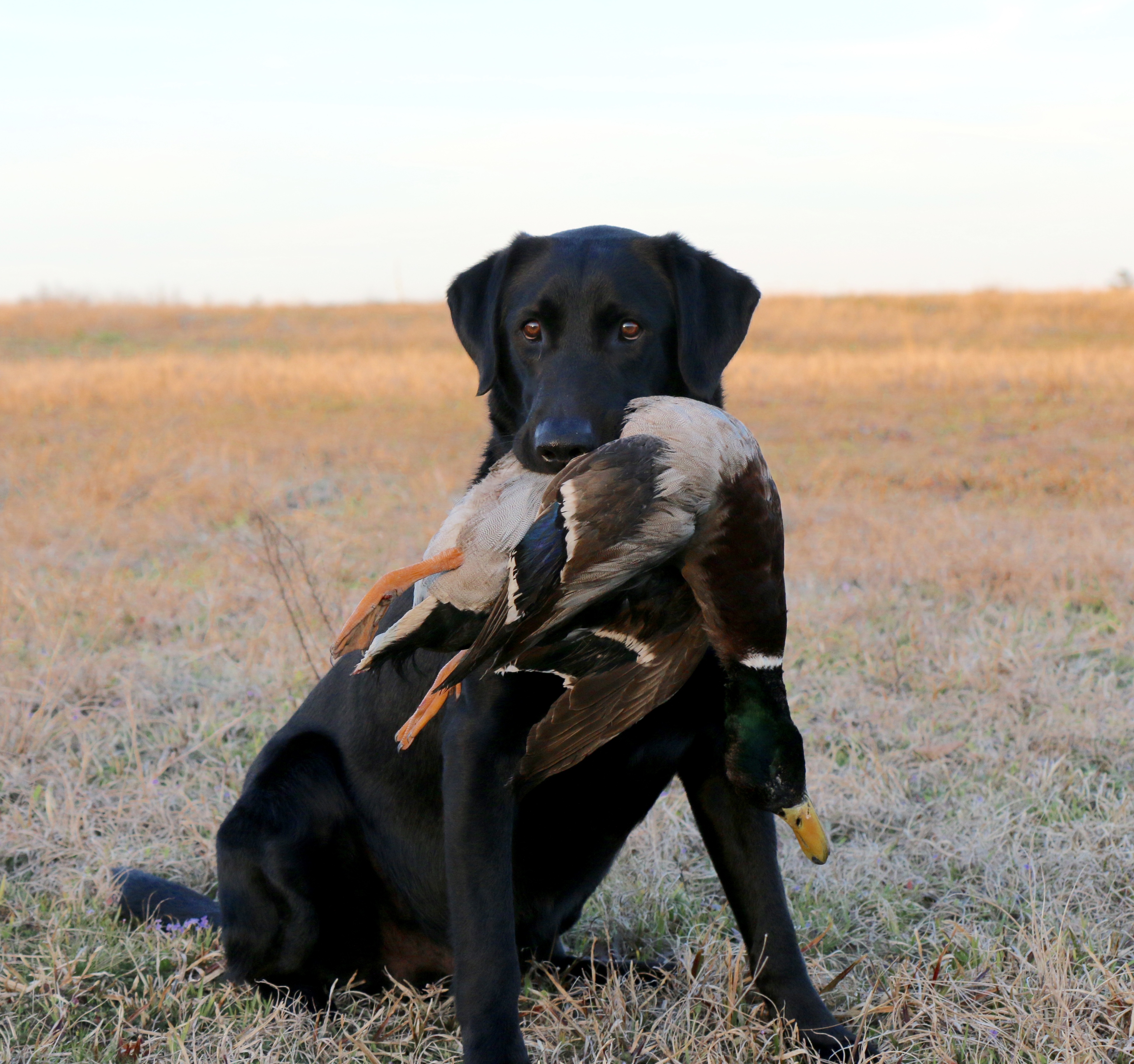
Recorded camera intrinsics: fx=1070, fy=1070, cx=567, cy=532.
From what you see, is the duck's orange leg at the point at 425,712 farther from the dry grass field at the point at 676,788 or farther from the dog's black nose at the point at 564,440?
the dry grass field at the point at 676,788

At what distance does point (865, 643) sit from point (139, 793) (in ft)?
9.67

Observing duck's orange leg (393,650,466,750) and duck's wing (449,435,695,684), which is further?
duck's orange leg (393,650,466,750)

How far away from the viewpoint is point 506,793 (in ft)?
6.35

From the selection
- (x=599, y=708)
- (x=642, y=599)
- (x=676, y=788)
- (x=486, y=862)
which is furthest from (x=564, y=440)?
(x=676, y=788)

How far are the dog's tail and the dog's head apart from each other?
4.42 feet

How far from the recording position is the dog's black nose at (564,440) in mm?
2072

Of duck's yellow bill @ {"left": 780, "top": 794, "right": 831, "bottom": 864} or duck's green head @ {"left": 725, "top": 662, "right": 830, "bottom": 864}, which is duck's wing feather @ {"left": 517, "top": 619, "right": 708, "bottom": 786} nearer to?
duck's green head @ {"left": 725, "top": 662, "right": 830, "bottom": 864}

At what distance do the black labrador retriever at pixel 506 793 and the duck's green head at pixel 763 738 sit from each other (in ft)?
0.37

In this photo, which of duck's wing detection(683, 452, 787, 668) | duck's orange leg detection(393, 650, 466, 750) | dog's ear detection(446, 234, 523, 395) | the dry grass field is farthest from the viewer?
dog's ear detection(446, 234, 523, 395)

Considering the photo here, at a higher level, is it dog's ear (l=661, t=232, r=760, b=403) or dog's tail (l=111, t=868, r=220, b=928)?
dog's ear (l=661, t=232, r=760, b=403)

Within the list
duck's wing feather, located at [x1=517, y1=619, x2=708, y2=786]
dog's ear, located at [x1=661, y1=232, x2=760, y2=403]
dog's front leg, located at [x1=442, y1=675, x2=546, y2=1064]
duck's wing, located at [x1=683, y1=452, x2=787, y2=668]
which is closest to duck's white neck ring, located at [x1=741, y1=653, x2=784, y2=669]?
duck's wing, located at [x1=683, y1=452, x2=787, y2=668]

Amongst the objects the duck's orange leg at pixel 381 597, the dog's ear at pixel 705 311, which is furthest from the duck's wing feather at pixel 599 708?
the dog's ear at pixel 705 311

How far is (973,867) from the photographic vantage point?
9.70ft

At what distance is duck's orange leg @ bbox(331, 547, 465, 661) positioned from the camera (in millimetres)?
1863
